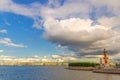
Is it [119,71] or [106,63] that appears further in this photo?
[106,63]

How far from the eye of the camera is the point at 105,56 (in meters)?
163

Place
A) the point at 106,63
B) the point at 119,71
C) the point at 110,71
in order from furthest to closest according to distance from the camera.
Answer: the point at 106,63 < the point at 110,71 < the point at 119,71

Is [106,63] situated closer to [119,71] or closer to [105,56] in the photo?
[105,56]

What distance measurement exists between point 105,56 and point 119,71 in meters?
35.8

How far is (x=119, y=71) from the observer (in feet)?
419

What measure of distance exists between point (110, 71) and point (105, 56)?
2638cm

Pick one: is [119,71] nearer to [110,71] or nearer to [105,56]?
[110,71]

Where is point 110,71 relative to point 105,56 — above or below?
below

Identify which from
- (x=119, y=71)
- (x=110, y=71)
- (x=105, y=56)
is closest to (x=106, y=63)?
(x=105, y=56)

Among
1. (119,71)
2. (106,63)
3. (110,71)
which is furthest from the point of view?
(106,63)

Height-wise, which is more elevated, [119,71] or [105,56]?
[105,56]

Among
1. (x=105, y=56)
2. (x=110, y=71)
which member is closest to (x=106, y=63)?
(x=105, y=56)

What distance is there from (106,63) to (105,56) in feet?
17.7

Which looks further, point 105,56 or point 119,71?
point 105,56
